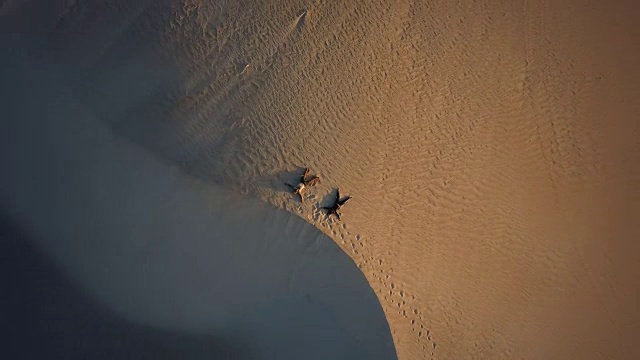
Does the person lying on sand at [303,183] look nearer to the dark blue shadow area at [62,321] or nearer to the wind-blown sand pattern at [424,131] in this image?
the wind-blown sand pattern at [424,131]

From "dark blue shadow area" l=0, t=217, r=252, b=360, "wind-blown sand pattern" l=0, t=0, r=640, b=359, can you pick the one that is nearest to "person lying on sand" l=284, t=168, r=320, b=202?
"wind-blown sand pattern" l=0, t=0, r=640, b=359

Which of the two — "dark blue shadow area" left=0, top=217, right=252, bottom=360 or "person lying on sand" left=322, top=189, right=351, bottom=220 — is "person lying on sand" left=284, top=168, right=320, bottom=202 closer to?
"person lying on sand" left=322, top=189, right=351, bottom=220

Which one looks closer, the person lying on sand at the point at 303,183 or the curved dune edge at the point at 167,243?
the curved dune edge at the point at 167,243

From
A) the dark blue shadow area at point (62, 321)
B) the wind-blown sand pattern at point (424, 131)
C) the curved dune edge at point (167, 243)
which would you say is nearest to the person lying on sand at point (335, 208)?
the wind-blown sand pattern at point (424, 131)

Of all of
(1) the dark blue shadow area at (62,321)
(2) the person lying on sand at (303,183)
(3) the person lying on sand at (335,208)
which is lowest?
(1) the dark blue shadow area at (62,321)

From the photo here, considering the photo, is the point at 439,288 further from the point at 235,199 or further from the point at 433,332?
the point at 235,199

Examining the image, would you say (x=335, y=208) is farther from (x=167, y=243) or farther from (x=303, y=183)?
(x=167, y=243)

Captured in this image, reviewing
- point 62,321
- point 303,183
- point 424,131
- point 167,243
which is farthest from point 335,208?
point 62,321
